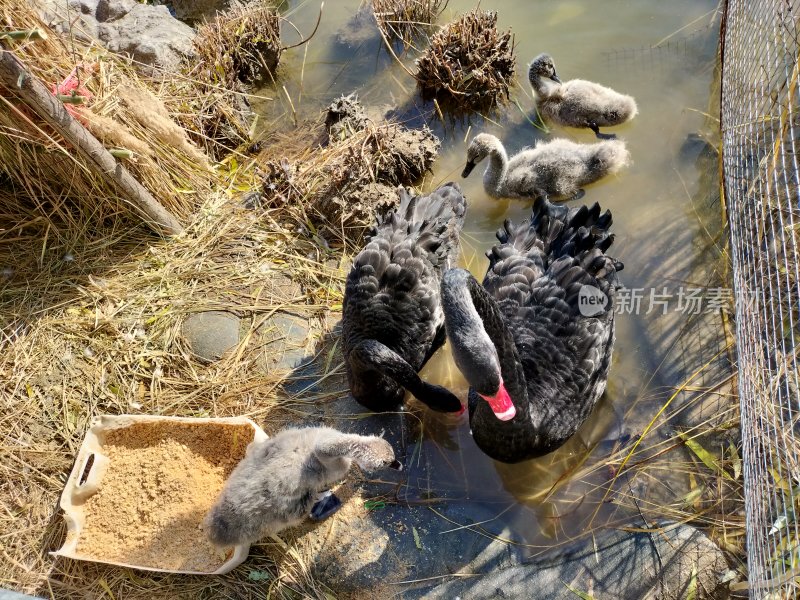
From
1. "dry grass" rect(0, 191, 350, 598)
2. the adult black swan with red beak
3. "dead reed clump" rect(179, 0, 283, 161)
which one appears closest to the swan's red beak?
the adult black swan with red beak

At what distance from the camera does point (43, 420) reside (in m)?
4.04

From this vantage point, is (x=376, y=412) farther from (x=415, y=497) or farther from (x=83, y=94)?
(x=83, y=94)

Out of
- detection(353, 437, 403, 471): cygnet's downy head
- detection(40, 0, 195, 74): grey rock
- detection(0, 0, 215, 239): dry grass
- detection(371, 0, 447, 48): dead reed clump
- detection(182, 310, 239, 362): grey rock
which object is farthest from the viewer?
detection(371, 0, 447, 48): dead reed clump

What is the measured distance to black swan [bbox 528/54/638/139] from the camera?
4898 millimetres

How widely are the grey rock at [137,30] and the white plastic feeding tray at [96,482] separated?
3.44 metres

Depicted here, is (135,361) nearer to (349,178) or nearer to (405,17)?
(349,178)

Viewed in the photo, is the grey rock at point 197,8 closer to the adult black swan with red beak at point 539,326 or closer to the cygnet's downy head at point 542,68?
the cygnet's downy head at point 542,68

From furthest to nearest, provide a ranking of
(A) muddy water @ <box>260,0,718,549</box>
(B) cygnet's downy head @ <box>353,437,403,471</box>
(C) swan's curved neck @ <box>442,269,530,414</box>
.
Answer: (A) muddy water @ <box>260,0,718,549</box> → (B) cygnet's downy head @ <box>353,437,403,471</box> → (C) swan's curved neck @ <box>442,269,530,414</box>

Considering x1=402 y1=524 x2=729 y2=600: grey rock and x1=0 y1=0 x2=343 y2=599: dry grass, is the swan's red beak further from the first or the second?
x1=0 y1=0 x2=343 y2=599: dry grass

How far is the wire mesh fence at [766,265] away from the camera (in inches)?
115

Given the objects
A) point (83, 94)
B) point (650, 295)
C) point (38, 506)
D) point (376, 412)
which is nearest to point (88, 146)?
point (83, 94)
